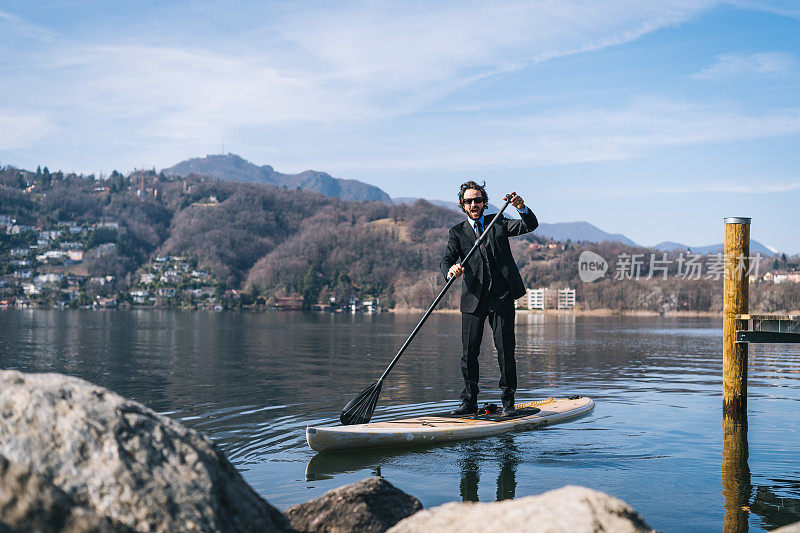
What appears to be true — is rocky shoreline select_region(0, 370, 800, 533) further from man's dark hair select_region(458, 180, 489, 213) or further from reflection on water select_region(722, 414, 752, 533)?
man's dark hair select_region(458, 180, 489, 213)

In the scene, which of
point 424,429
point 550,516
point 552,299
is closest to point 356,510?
point 550,516

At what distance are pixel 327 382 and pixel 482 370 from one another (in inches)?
225

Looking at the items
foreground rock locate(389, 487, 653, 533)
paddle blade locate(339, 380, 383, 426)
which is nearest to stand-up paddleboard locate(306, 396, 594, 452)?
paddle blade locate(339, 380, 383, 426)

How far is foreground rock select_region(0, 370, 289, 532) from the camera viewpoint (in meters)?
3.36

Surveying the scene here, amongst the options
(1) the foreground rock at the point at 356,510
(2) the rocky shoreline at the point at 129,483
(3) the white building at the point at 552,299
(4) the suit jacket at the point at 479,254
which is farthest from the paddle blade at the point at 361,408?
(3) the white building at the point at 552,299

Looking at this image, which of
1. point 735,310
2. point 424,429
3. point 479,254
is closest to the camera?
point 424,429

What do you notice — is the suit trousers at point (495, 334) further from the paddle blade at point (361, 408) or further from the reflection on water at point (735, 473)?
the reflection on water at point (735, 473)

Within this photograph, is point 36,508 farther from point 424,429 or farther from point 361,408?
point 361,408

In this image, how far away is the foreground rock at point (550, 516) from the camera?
3.42 meters

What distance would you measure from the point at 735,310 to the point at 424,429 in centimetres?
589

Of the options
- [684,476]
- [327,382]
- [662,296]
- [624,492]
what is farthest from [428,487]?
[662,296]

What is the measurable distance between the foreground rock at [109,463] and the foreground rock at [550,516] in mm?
1154

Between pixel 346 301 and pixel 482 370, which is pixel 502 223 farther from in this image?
pixel 346 301

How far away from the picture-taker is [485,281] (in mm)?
9445
